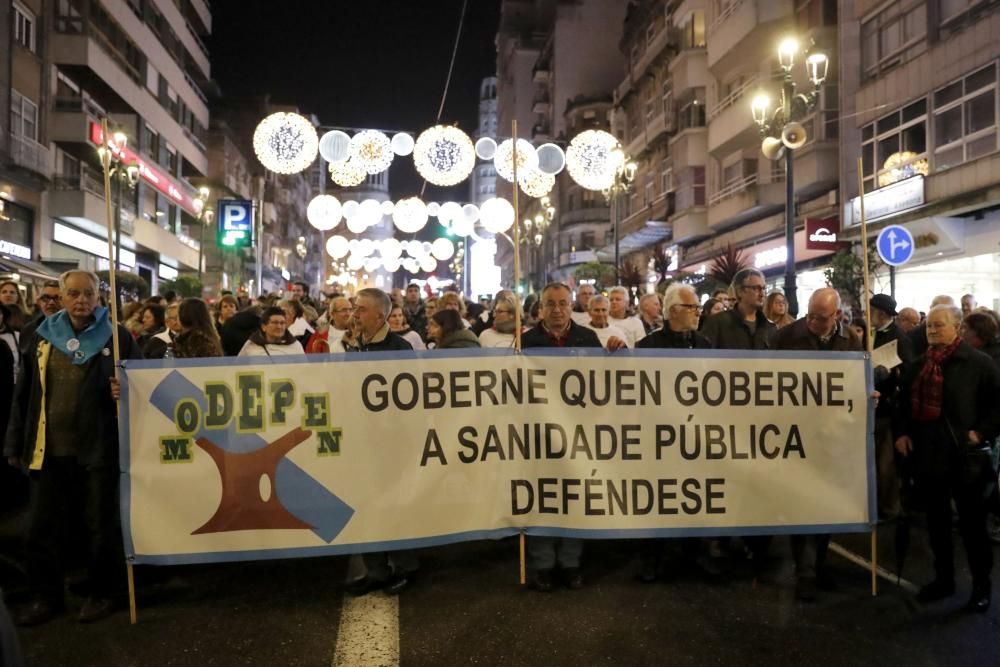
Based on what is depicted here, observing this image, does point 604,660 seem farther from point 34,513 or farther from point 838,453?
point 34,513

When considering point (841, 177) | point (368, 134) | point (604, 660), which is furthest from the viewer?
point (841, 177)

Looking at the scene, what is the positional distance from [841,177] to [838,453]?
18870mm

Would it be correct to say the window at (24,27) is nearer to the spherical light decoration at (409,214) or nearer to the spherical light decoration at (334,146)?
the spherical light decoration at (409,214)

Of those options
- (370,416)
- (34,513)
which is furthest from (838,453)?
(34,513)

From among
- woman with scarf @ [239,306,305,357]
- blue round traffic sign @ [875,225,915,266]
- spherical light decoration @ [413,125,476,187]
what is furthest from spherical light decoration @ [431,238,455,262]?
woman with scarf @ [239,306,305,357]

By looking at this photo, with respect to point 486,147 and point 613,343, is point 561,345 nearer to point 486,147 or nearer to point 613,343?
point 613,343

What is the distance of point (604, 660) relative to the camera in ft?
12.6

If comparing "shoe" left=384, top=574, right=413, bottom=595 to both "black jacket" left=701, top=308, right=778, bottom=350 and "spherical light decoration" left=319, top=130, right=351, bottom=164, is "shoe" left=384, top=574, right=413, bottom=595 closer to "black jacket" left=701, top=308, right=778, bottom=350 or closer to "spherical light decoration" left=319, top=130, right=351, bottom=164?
"black jacket" left=701, top=308, right=778, bottom=350

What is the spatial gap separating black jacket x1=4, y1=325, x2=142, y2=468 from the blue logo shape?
0.40 metres

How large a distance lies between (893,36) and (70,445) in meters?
21.4

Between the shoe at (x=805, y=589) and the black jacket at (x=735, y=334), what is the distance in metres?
1.77

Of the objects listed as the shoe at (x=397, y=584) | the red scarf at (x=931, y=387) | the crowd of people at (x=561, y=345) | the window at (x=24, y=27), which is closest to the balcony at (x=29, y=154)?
the window at (x=24, y=27)

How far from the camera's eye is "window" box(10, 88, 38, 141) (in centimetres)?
2408

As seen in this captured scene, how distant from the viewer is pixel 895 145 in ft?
64.6
